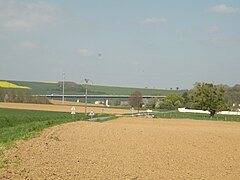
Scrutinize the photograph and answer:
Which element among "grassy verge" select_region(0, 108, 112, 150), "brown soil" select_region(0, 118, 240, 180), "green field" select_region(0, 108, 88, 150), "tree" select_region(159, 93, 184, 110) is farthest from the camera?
"tree" select_region(159, 93, 184, 110)

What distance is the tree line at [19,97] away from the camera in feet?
422

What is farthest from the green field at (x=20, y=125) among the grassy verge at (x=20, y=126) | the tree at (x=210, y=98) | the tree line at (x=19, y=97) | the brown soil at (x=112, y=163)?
the tree line at (x=19, y=97)

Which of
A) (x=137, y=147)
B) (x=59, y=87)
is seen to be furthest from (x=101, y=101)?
(x=137, y=147)

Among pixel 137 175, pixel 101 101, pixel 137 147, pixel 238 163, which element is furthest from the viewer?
pixel 101 101

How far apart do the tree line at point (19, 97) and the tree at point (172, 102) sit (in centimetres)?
4425

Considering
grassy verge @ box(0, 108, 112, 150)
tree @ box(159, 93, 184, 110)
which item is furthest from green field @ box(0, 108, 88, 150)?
tree @ box(159, 93, 184, 110)

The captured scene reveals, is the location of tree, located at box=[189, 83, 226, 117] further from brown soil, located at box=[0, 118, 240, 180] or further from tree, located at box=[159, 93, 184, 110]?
brown soil, located at box=[0, 118, 240, 180]

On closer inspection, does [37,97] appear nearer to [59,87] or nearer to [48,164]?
[59,87]

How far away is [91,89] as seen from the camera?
195875 mm

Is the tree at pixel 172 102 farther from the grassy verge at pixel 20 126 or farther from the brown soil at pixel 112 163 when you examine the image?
the brown soil at pixel 112 163

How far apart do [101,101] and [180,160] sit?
159 m

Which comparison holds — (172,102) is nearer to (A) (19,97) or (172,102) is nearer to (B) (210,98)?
(A) (19,97)

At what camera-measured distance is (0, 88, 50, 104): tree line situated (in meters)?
128

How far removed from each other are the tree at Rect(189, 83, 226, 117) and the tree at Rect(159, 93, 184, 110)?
54.1 metres
